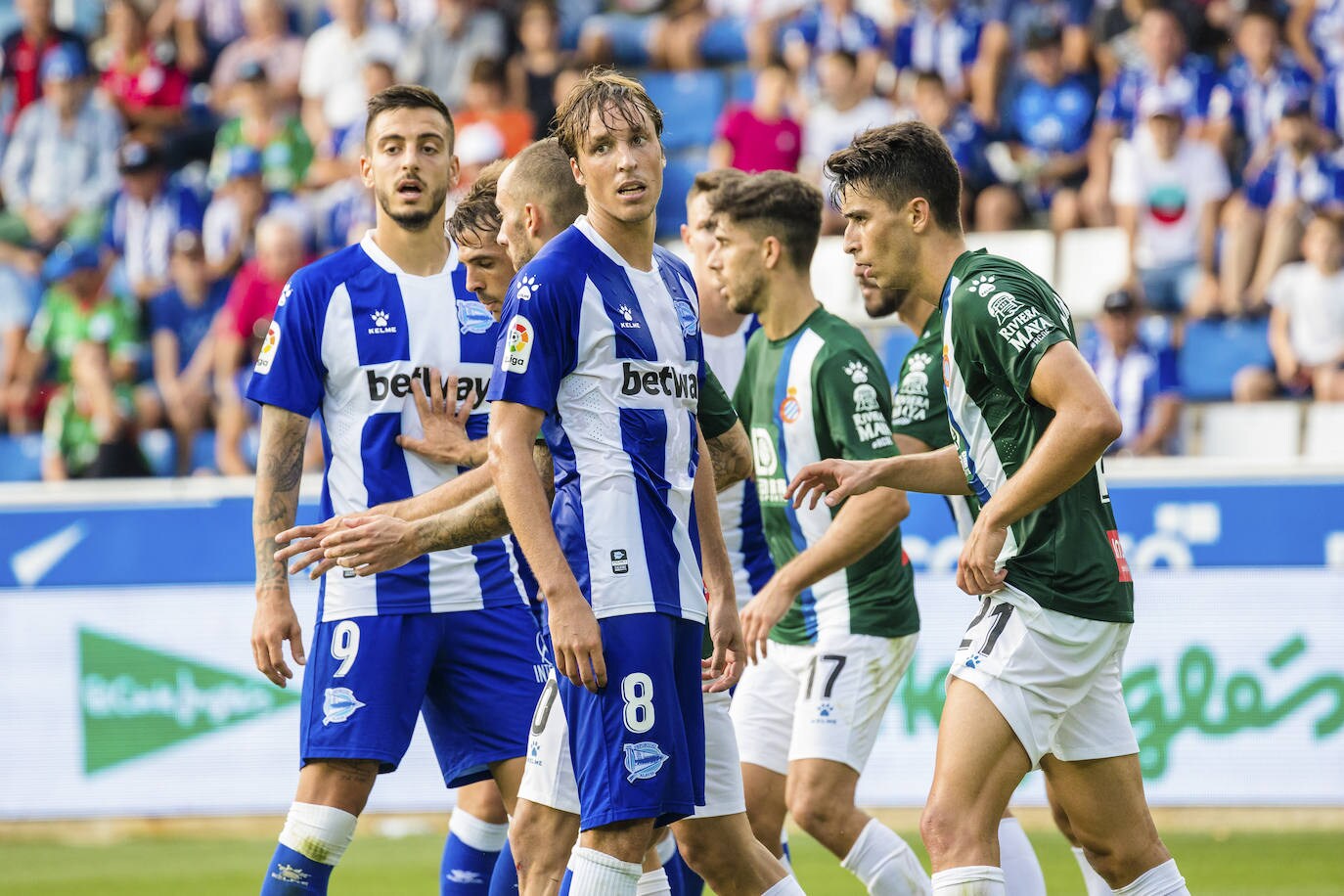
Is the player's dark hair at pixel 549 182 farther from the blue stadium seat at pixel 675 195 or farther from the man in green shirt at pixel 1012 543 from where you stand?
the blue stadium seat at pixel 675 195

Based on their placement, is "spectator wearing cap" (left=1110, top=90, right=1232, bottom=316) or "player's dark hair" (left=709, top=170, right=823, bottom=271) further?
"spectator wearing cap" (left=1110, top=90, right=1232, bottom=316)

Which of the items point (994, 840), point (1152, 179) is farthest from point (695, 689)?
point (1152, 179)

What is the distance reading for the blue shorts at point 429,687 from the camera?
16.9 feet

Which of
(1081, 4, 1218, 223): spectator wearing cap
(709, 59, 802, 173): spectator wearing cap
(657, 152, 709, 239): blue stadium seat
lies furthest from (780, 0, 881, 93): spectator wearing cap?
(1081, 4, 1218, 223): spectator wearing cap

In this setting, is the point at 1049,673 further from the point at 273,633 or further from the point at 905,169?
the point at 273,633

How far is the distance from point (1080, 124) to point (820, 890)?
24.6 feet

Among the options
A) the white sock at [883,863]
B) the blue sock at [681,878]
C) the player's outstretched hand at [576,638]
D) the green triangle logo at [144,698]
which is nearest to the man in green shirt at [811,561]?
the white sock at [883,863]

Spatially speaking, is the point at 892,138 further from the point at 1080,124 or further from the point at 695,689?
the point at 1080,124

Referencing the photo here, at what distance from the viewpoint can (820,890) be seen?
7.97 m

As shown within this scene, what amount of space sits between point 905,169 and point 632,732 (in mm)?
1712

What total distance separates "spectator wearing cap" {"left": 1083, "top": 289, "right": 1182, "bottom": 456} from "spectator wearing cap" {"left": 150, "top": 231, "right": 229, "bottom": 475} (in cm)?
687

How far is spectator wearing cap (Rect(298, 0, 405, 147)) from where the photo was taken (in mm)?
15242

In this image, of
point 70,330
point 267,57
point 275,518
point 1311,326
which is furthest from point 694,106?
point 275,518

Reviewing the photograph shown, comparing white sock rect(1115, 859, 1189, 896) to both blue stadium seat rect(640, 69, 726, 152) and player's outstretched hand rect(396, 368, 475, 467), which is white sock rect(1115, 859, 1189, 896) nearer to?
player's outstretched hand rect(396, 368, 475, 467)
